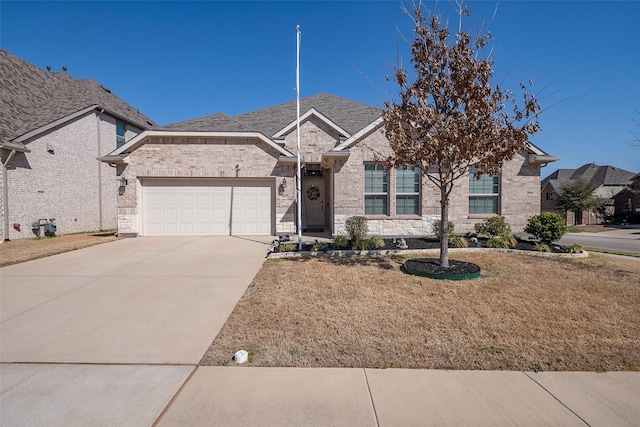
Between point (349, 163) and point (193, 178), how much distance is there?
6272mm

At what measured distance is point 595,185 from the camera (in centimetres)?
3497

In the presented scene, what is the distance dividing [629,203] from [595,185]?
5290mm

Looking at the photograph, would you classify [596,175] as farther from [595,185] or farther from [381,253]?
[381,253]

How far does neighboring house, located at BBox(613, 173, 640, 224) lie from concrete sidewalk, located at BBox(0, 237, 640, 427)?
3375 centimetres

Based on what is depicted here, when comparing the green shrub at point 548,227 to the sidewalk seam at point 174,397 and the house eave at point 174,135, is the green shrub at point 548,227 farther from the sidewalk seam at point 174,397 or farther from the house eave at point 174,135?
the sidewalk seam at point 174,397

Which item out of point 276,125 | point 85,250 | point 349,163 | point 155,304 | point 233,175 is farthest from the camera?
point 276,125

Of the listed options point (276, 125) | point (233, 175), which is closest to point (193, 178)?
point (233, 175)

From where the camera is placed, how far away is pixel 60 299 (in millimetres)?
4797

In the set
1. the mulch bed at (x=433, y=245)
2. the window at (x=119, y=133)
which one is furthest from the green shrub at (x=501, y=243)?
the window at (x=119, y=133)

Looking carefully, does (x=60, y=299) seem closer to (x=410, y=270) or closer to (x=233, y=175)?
(x=410, y=270)

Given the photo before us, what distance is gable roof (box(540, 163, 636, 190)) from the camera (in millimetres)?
35688

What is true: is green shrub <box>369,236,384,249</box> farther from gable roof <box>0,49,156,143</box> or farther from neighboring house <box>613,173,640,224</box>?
neighboring house <box>613,173,640,224</box>

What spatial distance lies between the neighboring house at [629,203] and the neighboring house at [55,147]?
3957cm

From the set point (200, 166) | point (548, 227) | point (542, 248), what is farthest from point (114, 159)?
point (548, 227)
